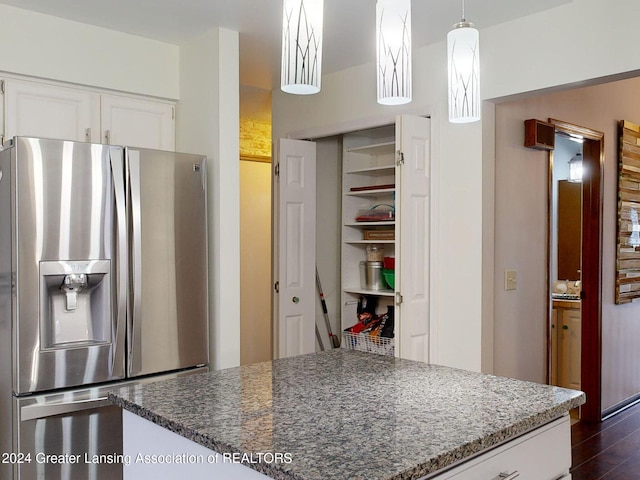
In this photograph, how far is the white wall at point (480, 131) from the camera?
2701mm

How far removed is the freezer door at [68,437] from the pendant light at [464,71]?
1.85 metres

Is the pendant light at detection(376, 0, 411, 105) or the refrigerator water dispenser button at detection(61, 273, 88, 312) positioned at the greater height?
the pendant light at detection(376, 0, 411, 105)

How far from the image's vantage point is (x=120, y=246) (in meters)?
2.66

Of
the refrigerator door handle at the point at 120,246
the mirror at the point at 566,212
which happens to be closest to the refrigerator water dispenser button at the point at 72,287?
the refrigerator door handle at the point at 120,246

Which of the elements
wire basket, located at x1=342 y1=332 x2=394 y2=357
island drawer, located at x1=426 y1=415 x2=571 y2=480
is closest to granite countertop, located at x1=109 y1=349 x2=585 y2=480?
island drawer, located at x1=426 y1=415 x2=571 y2=480

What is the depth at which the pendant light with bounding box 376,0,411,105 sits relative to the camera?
4.87 feet

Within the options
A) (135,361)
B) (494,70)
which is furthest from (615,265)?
(135,361)

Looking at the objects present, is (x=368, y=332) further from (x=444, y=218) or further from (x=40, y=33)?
(x=40, y=33)

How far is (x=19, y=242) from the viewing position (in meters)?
2.38

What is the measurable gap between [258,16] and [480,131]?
1.30 m

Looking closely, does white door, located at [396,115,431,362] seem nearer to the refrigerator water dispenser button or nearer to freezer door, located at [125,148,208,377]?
freezer door, located at [125,148,208,377]

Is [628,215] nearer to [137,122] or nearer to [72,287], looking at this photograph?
[137,122]

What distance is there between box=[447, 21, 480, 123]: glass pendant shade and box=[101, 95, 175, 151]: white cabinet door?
7.04 ft

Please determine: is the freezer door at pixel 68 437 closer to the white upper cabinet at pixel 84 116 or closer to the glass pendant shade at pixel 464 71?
the white upper cabinet at pixel 84 116
